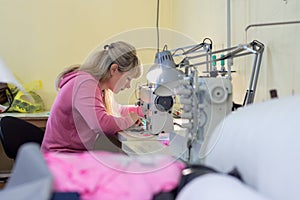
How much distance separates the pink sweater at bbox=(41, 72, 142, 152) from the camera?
1936 mm

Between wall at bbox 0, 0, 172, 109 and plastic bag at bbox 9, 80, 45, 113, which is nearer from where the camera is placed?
plastic bag at bbox 9, 80, 45, 113

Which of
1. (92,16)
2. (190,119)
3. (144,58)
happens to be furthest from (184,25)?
(190,119)

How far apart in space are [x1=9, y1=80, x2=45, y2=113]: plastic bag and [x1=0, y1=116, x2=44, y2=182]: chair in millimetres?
659

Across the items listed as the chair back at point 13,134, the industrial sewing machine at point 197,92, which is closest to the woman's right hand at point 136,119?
the industrial sewing machine at point 197,92

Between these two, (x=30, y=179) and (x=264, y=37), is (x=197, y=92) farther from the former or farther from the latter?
(x=30, y=179)

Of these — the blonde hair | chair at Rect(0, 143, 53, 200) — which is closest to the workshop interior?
chair at Rect(0, 143, 53, 200)

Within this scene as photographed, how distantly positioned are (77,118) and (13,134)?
43 centimetres

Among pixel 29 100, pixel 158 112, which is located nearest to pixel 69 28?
pixel 29 100

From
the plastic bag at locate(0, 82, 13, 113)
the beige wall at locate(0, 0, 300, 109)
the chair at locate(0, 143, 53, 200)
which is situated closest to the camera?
the chair at locate(0, 143, 53, 200)

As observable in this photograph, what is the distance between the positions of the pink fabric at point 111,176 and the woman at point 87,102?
1.20 meters

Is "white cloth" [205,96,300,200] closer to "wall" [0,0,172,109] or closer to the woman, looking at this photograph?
the woman

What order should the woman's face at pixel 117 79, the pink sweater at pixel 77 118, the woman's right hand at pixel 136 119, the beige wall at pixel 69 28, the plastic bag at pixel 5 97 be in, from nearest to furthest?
1. the pink sweater at pixel 77 118
2. the woman's face at pixel 117 79
3. the woman's right hand at pixel 136 119
4. the plastic bag at pixel 5 97
5. the beige wall at pixel 69 28

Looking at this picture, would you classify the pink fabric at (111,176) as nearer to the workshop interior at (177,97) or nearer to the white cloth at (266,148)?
the workshop interior at (177,97)

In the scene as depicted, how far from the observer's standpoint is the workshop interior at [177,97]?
68 centimetres
